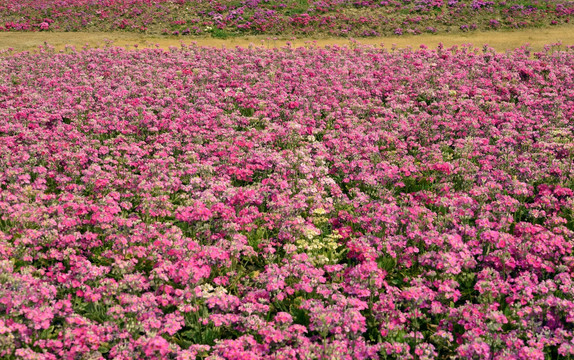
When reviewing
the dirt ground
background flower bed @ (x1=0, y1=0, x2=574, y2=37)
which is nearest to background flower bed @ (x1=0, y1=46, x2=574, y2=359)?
the dirt ground

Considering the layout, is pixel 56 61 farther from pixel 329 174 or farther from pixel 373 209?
pixel 373 209

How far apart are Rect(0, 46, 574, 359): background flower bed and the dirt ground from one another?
1067 cm

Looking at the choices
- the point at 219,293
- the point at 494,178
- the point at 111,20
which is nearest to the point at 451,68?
the point at 494,178

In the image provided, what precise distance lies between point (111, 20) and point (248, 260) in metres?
28.9

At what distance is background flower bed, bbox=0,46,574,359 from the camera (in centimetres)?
656

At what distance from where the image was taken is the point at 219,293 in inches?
276

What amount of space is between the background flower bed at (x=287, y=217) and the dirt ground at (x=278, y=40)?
10.7 m

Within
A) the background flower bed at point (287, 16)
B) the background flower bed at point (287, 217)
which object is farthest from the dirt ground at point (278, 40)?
the background flower bed at point (287, 217)

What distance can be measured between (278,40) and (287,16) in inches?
164

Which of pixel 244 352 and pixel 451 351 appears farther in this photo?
pixel 451 351

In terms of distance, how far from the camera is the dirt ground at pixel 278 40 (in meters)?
26.4

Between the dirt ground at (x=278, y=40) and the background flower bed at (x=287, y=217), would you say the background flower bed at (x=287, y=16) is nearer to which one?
the dirt ground at (x=278, y=40)

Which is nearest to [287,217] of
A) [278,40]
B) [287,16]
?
[278,40]

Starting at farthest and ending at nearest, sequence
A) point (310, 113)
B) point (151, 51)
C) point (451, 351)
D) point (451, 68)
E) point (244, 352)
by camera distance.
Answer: point (151, 51) < point (451, 68) < point (310, 113) < point (451, 351) < point (244, 352)
